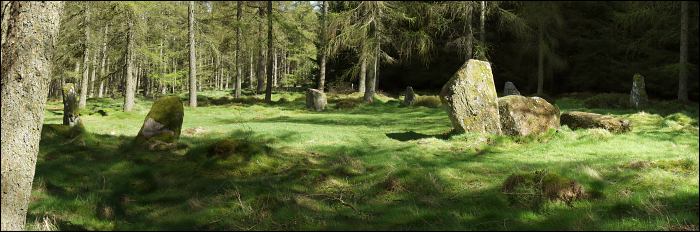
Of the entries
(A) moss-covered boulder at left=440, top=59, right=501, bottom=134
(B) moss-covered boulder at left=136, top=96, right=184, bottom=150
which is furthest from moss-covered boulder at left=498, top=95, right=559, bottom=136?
(B) moss-covered boulder at left=136, top=96, right=184, bottom=150

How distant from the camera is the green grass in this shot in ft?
18.8

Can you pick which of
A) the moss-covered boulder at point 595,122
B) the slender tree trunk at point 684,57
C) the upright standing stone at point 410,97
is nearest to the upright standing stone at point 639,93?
the slender tree trunk at point 684,57

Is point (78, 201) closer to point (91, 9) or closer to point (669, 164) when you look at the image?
point (669, 164)

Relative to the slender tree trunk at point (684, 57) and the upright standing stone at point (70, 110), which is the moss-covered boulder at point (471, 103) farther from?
the slender tree trunk at point (684, 57)

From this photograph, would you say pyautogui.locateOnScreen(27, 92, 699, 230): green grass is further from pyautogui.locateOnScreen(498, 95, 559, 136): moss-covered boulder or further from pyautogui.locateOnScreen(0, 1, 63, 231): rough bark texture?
pyautogui.locateOnScreen(0, 1, 63, 231): rough bark texture

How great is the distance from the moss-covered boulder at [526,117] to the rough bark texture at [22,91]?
33.7 ft

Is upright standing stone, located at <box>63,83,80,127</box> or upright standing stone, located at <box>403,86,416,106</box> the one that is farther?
upright standing stone, located at <box>403,86,416,106</box>

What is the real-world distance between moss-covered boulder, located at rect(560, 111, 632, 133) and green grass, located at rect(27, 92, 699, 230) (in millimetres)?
534

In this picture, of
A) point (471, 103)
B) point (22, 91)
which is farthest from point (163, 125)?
point (471, 103)

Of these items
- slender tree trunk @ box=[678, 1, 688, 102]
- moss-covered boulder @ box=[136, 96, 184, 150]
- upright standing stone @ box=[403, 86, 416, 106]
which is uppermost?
slender tree trunk @ box=[678, 1, 688, 102]

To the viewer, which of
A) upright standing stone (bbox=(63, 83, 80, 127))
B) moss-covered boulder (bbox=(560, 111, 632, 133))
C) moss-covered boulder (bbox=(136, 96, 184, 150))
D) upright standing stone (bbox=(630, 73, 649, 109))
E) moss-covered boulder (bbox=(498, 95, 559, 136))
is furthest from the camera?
upright standing stone (bbox=(630, 73, 649, 109))

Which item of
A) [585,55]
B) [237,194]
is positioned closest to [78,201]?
[237,194]

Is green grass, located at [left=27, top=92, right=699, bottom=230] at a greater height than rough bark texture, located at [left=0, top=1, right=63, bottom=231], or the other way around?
rough bark texture, located at [left=0, top=1, right=63, bottom=231]

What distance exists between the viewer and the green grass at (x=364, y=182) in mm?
5734
